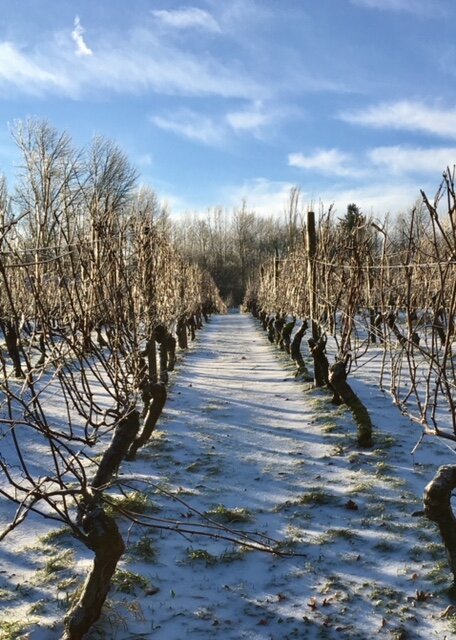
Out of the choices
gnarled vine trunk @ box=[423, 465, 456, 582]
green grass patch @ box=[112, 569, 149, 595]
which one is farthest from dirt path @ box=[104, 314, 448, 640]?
gnarled vine trunk @ box=[423, 465, 456, 582]

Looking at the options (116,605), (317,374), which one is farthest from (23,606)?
(317,374)

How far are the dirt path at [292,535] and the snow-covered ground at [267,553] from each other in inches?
0.5

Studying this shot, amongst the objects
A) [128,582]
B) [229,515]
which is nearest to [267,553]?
[229,515]

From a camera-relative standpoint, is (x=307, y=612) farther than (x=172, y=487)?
No

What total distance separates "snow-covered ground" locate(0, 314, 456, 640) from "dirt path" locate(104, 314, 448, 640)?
0.04 feet

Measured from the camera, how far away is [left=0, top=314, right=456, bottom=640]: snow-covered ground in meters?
Answer: 3.18

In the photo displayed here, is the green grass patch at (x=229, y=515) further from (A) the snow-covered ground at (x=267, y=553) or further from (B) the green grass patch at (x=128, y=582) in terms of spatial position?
(B) the green grass patch at (x=128, y=582)

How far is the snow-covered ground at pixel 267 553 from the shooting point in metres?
3.18

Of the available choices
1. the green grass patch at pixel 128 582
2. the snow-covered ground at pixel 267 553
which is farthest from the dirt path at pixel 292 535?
the green grass patch at pixel 128 582

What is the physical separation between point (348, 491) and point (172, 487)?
1754mm

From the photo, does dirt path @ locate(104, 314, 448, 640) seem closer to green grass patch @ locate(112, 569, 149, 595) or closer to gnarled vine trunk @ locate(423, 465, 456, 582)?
green grass patch @ locate(112, 569, 149, 595)

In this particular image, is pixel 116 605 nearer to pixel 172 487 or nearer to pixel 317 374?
pixel 172 487

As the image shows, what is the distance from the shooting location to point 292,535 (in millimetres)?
4266

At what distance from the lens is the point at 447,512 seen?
10.7ft
